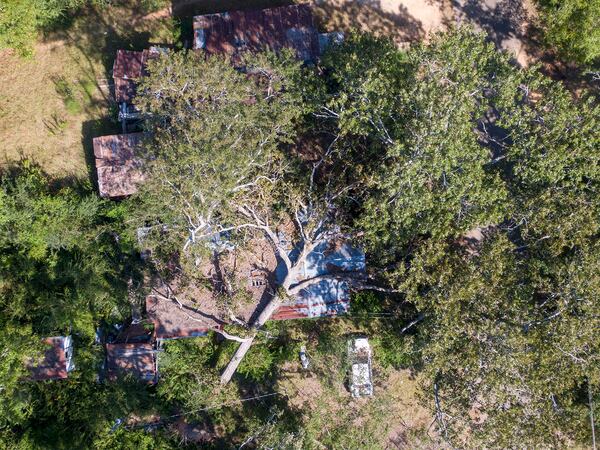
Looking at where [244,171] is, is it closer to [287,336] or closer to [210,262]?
[210,262]

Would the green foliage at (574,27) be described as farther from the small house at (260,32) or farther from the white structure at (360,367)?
the white structure at (360,367)

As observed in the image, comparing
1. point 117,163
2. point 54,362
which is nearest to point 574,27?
point 117,163

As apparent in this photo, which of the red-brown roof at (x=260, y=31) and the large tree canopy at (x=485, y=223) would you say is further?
the red-brown roof at (x=260, y=31)

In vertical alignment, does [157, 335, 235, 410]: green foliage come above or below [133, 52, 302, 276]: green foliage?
below

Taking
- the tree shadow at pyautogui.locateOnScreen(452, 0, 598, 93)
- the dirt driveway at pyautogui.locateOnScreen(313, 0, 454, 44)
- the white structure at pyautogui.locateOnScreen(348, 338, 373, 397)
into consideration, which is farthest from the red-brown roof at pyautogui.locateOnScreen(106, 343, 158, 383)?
the tree shadow at pyautogui.locateOnScreen(452, 0, 598, 93)

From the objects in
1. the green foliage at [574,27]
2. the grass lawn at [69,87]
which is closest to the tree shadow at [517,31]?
the green foliage at [574,27]

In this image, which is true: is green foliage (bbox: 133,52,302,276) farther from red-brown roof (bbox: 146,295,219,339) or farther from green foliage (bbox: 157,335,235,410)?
green foliage (bbox: 157,335,235,410)
